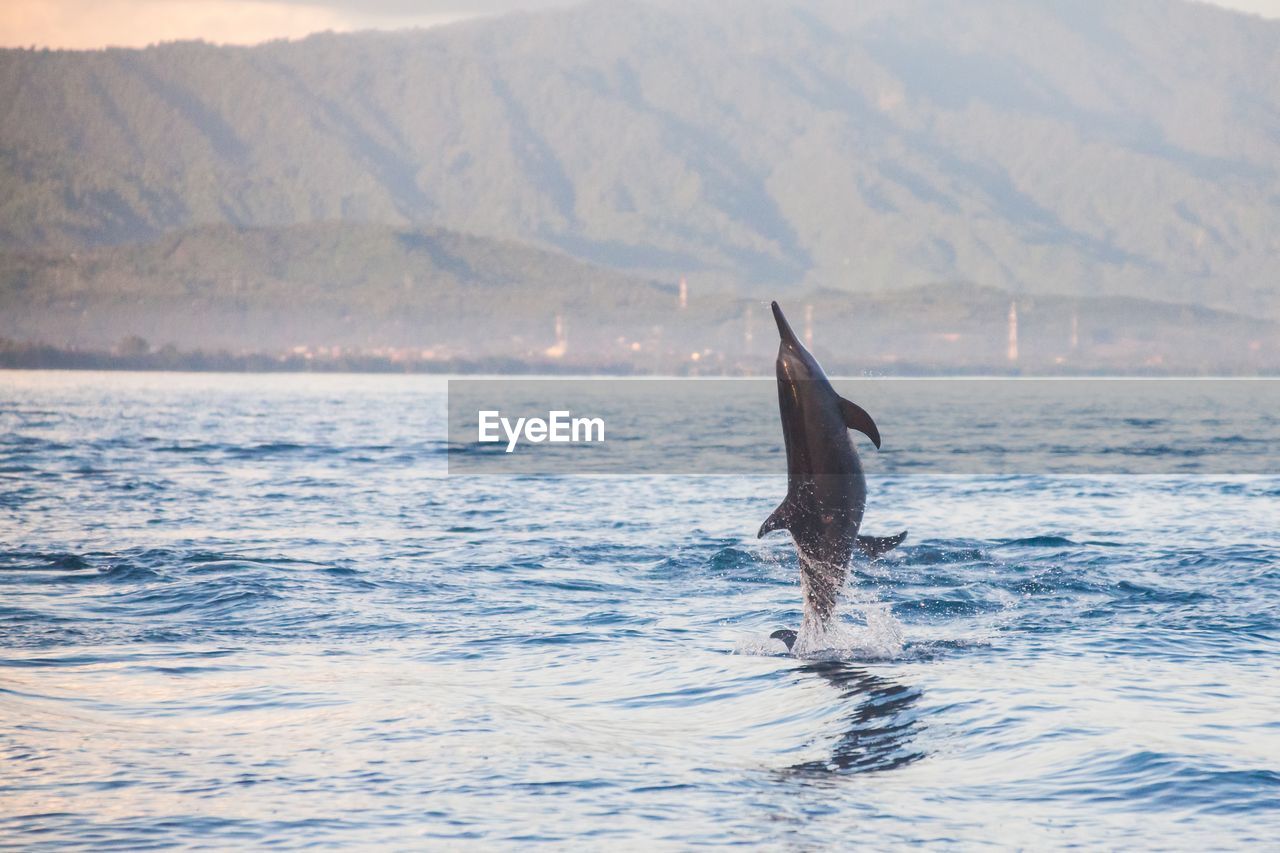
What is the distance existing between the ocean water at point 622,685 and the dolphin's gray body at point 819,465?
167cm

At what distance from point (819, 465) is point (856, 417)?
2.21 ft

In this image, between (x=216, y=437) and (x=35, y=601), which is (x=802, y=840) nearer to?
(x=35, y=601)

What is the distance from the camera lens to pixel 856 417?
553 inches

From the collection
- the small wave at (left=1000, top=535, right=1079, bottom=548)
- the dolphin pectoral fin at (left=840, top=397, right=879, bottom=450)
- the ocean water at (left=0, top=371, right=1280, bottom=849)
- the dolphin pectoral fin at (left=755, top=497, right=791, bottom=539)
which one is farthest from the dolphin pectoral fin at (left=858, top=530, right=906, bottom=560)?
the small wave at (left=1000, top=535, right=1079, bottom=548)

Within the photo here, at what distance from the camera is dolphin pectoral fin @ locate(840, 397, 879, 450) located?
542 inches

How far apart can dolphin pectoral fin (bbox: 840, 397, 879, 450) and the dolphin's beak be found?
0.73m

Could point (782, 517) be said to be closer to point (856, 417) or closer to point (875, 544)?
point (875, 544)

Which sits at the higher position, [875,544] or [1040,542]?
[875,544]

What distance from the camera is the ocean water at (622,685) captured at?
1171 cm

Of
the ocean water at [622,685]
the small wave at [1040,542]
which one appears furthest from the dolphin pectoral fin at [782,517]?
the small wave at [1040,542]

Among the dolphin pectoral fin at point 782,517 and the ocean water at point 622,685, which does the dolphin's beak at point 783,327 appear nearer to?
the dolphin pectoral fin at point 782,517

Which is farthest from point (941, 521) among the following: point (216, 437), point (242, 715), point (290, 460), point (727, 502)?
point (216, 437)

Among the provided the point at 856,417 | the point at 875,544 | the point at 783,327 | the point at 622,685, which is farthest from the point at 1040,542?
the point at 783,327

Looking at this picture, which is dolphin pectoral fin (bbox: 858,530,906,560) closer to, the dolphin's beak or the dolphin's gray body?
the dolphin's gray body
